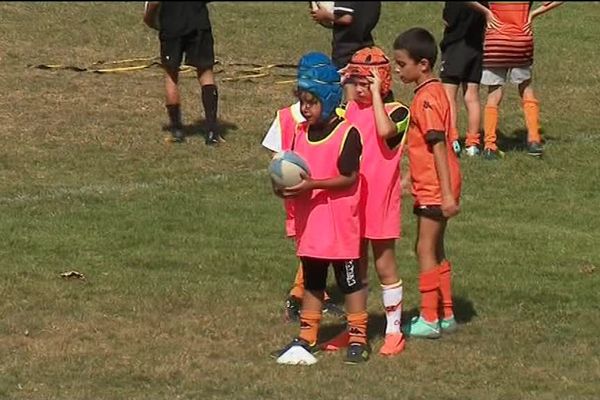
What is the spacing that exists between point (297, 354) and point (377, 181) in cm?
95

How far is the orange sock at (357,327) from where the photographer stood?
246 inches

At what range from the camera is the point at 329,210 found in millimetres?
6094

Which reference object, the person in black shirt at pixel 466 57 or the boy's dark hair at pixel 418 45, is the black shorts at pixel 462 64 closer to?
the person in black shirt at pixel 466 57

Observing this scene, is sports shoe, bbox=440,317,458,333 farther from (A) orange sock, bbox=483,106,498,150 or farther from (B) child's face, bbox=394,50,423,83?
(A) orange sock, bbox=483,106,498,150

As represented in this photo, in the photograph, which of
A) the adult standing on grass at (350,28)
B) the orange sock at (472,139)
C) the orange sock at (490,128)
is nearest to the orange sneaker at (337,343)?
the adult standing on grass at (350,28)

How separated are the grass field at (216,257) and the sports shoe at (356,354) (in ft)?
0.23

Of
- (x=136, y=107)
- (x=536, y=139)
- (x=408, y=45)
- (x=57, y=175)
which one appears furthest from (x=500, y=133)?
(x=408, y=45)

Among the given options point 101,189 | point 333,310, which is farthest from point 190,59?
point 333,310

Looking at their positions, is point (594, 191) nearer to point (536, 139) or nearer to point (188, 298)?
point (536, 139)

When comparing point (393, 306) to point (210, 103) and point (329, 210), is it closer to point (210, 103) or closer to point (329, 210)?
point (329, 210)

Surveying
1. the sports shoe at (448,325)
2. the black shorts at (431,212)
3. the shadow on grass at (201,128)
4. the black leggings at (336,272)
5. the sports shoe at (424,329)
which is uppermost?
the black shorts at (431,212)

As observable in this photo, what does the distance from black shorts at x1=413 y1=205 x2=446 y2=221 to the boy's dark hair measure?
0.76 m

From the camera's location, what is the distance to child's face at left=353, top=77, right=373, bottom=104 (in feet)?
20.7

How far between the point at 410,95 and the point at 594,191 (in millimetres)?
3926
